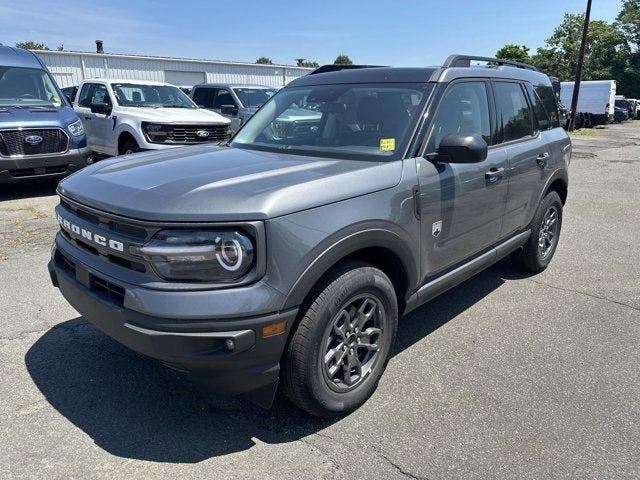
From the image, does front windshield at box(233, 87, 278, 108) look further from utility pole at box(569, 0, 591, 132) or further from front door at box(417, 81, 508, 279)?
utility pole at box(569, 0, 591, 132)

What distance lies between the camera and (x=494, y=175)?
3703mm

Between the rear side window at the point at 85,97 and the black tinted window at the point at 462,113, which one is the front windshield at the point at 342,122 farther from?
the rear side window at the point at 85,97

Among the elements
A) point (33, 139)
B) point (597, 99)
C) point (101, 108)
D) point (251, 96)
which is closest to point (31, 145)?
point (33, 139)

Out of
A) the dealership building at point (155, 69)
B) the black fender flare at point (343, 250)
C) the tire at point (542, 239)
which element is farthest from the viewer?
the dealership building at point (155, 69)

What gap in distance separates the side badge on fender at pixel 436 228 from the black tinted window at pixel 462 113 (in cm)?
46

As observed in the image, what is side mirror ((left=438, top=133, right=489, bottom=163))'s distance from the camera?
9.57ft

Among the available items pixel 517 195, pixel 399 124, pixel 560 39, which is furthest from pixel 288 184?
pixel 560 39

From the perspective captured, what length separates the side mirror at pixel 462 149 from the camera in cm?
292

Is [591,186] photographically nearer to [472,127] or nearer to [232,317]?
[472,127]

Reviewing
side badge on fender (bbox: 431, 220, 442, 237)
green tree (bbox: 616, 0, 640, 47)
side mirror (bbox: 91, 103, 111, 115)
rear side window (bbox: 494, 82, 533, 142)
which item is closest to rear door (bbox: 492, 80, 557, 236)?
rear side window (bbox: 494, 82, 533, 142)

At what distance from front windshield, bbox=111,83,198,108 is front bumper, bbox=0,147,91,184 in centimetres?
211

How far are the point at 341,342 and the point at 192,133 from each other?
7.32 meters

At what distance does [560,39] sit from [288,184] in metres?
57.2

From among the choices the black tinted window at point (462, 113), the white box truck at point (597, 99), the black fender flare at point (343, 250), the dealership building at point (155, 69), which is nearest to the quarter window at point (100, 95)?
the black tinted window at point (462, 113)
